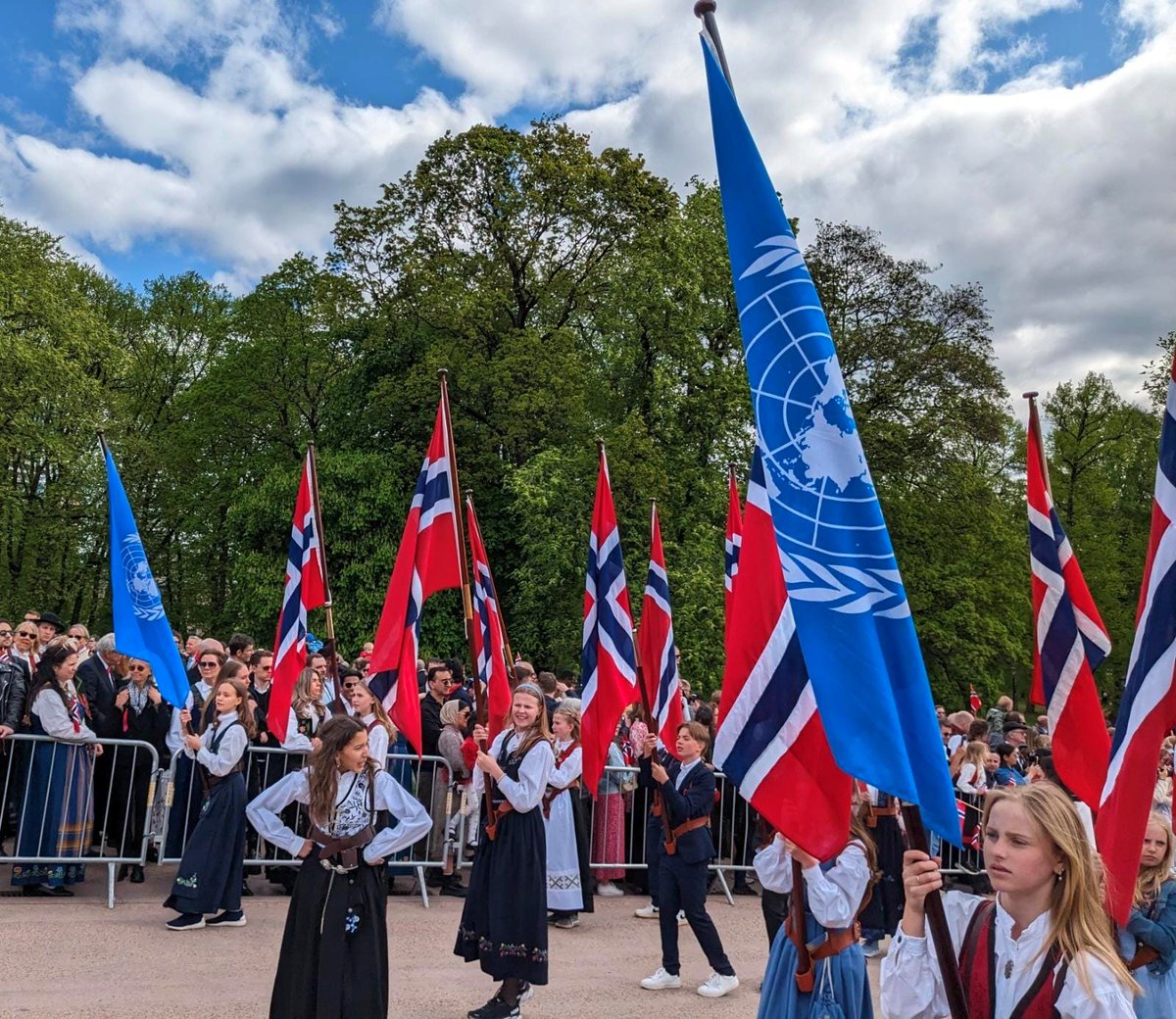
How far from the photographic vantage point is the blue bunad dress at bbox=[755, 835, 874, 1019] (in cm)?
460

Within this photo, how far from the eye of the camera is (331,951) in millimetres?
5762

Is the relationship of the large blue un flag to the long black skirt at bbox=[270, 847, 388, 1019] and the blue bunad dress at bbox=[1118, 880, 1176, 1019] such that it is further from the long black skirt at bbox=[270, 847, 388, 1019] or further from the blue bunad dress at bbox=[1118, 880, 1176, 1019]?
the long black skirt at bbox=[270, 847, 388, 1019]

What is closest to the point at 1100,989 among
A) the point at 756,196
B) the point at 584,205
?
the point at 756,196

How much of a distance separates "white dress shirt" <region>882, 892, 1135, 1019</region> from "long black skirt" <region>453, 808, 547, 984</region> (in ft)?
13.1

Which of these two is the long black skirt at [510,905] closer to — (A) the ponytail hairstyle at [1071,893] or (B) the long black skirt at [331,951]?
(B) the long black skirt at [331,951]

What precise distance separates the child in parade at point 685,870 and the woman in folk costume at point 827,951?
3036 mm

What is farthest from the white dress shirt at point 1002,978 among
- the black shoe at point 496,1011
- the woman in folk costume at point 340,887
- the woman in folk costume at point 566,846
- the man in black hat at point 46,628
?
the man in black hat at point 46,628

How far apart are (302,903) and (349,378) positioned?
2418 cm

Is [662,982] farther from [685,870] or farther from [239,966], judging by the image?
[239,966]

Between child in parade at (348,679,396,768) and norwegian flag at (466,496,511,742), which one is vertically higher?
norwegian flag at (466,496,511,742)

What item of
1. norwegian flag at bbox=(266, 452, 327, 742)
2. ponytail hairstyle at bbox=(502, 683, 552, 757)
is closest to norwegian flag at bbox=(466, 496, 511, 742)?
ponytail hairstyle at bbox=(502, 683, 552, 757)

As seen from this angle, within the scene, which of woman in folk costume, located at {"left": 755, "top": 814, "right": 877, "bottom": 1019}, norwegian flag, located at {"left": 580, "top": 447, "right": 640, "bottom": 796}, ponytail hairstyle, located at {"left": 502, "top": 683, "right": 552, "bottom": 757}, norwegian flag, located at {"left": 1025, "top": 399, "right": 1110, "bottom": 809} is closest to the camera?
woman in folk costume, located at {"left": 755, "top": 814, "right": 877, "bottom": 1019}

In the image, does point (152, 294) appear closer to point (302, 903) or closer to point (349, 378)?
point (349, 378)

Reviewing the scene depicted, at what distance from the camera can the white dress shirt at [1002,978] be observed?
2.97 meters
